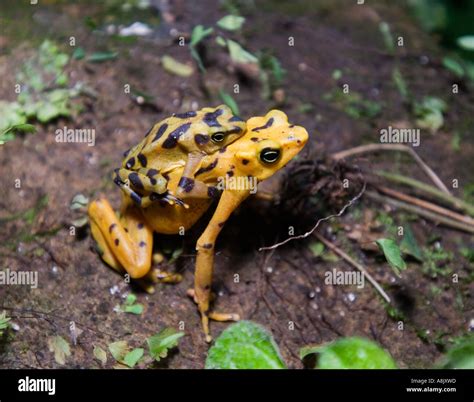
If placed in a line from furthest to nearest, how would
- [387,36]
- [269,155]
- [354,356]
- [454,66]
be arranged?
1. [387,36]
2. [454,66]
3. [269,155]
4. [354,356]

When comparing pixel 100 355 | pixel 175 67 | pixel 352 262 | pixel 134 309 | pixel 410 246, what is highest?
pixel 175 67

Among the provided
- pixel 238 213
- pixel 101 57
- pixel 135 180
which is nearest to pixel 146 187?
pixel 135 180

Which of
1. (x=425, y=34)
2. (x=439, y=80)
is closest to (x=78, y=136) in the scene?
(x=439, y=80)

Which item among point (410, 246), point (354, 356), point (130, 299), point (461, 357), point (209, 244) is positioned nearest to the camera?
point (354, 356)

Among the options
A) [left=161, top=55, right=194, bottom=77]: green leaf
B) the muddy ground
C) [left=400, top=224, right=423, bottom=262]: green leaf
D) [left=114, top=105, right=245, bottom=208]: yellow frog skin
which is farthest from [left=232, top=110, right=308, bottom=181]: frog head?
[left=161, top=55, right=194, bottom=77]: green leaf

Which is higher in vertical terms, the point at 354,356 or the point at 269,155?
the point at 269,155

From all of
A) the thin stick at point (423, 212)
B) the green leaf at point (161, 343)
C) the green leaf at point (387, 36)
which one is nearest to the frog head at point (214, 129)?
the green leaf at point (161, 343)

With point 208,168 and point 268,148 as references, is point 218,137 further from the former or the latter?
point 268,148
